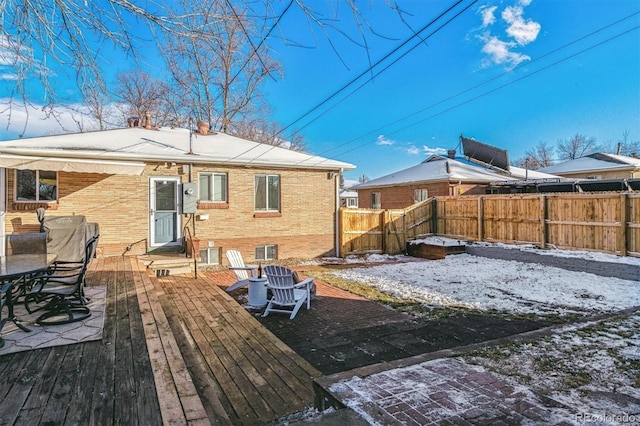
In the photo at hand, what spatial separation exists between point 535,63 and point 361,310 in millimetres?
12615

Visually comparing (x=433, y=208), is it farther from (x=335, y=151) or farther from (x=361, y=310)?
(x=361, y=310)

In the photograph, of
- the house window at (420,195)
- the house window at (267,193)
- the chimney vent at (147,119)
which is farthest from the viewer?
the house window at (420,195)

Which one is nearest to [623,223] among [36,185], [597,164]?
[36,185]

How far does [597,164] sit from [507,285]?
21843 mm

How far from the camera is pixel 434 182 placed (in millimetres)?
19984

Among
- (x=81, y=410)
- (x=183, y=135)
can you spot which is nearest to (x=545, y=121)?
(x=183, y=135)

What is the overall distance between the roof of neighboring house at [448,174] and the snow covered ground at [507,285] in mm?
7988

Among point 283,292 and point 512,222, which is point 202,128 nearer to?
point 283,292

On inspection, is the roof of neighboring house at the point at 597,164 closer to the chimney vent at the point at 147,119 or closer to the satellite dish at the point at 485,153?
the satellite dish at the point at 485,153

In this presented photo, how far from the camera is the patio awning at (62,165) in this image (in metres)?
8.26

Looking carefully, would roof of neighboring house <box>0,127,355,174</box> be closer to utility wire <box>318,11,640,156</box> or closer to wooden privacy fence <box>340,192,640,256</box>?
wooden privacy fence <box>340,192,640,256</box>

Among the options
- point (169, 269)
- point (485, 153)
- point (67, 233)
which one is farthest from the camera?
point (485, 153)

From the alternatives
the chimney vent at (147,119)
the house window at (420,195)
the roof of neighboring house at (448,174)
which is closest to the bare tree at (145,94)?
the chimney vent at (147,119)

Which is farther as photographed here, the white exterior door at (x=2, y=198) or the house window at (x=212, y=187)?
the house window at (x=212, y=187)
